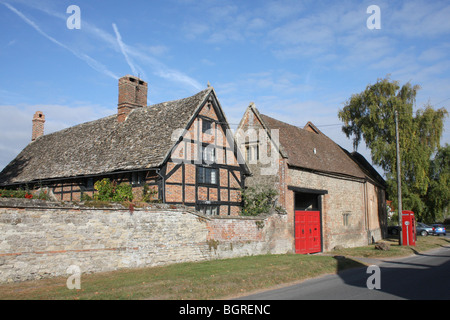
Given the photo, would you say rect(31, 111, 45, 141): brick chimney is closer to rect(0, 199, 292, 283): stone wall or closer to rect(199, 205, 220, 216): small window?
rect(199, 205, 220, 216): small window

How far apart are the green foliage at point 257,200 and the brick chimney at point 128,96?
941cm

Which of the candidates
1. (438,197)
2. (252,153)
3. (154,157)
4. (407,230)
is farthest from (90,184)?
(438,197)

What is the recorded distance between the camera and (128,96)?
2462 cm

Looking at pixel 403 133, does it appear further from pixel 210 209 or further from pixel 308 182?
pixel 210 209

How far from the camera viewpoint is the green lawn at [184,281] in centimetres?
911

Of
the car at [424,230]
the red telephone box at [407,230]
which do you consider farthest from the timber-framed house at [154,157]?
the car at [424,230]

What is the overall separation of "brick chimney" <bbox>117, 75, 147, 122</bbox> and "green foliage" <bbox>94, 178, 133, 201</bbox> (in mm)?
6360

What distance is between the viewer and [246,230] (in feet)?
58.0

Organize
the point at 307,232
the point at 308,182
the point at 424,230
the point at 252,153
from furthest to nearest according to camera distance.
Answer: the point at 424,230, the point at 252,153, the point at 308,182, the point at 307,232

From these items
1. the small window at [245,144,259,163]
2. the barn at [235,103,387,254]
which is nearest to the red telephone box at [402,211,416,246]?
the barn at [235,103,387,254]

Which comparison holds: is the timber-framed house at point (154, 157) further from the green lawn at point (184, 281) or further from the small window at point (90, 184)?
the green lawn at point (184, 281)

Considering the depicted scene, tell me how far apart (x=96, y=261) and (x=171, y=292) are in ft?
14.1

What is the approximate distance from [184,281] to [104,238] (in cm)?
372
